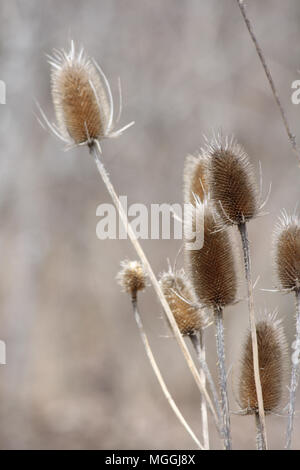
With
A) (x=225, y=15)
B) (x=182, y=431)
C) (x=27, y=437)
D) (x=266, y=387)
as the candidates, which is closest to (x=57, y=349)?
(x=27, y=437)

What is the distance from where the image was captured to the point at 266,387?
2.48ft

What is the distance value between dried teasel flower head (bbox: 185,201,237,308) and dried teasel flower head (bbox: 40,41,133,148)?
164 mm

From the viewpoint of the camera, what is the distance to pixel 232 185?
2.38 feet

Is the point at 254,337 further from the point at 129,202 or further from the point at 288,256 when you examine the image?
the point at 129,202

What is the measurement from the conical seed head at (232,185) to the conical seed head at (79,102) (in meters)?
0.16

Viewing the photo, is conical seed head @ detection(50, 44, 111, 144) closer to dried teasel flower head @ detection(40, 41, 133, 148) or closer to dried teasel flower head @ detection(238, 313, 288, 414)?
dried teasel flower head @ detection(40, 41, 133, 148)

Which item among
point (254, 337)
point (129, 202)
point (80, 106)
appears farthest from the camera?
point (129, 202)

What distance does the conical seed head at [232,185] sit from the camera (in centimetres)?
72

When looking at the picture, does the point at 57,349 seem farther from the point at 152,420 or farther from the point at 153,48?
the point at 153,48

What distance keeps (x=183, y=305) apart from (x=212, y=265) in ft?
0.31

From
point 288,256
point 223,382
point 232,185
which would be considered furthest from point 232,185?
point 223,382

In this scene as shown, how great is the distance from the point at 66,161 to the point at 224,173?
2.43m
